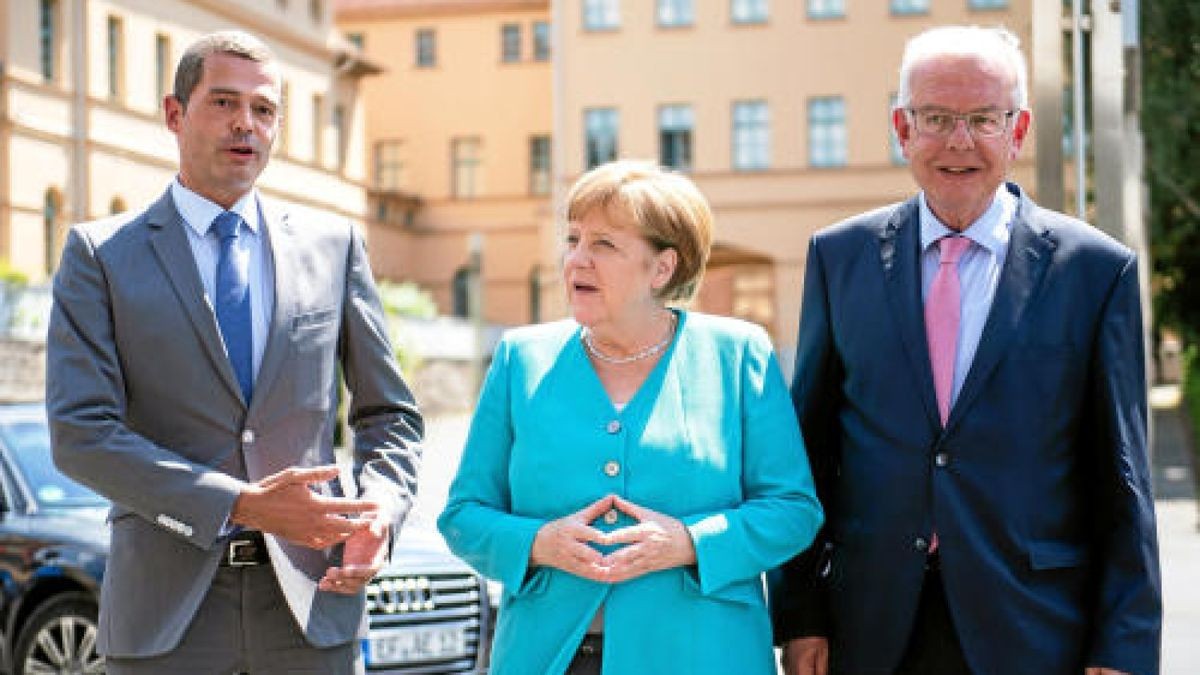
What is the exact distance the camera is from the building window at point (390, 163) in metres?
64.8

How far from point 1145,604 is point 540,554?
121 cm

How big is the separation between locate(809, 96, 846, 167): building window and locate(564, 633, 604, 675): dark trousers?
48.8 meters

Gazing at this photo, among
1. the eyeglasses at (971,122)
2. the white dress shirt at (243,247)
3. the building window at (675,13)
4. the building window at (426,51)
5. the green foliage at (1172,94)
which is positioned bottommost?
the white dress shirt at (243,247)

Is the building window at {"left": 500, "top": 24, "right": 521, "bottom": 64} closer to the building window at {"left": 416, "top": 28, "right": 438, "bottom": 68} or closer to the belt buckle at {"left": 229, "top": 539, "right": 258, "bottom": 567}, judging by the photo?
the building window at {"left": 416, "top": 28, "right": 438, "bottom": 68}

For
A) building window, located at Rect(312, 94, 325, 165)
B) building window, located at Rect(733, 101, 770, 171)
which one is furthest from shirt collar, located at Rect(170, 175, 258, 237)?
building window, located at Rect(733, 101, 770, 171)

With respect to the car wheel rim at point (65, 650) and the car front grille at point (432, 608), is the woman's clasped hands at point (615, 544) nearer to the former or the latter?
the car front grille at point (432, 608)

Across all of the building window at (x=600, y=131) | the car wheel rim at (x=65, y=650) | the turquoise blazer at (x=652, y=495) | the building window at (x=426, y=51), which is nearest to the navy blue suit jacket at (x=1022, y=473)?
the turquoise blazer at (x=652, y=495)

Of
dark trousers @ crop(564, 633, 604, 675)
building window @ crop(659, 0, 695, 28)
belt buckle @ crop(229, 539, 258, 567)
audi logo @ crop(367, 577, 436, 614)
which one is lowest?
audi logo @ crop(367, 577, 436, 614)

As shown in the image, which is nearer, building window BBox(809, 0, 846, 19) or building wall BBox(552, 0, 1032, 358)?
building window BBox(809, 0, 846, 19)

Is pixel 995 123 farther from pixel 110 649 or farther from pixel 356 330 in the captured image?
pixel 110 649

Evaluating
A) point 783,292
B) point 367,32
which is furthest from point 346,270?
point 367,32

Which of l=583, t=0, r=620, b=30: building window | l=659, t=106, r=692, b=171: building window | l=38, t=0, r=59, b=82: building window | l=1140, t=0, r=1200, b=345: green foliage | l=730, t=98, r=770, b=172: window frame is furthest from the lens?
l=659, t=106, r=692, b=171: building window

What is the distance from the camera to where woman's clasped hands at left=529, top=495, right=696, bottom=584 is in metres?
3.77

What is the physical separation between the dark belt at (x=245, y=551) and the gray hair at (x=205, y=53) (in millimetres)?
946
